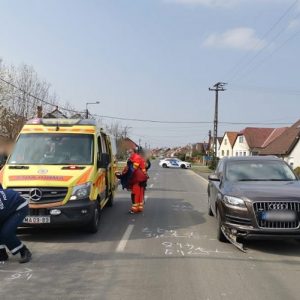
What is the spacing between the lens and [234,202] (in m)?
8.05

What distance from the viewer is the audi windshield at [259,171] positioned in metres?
9.44

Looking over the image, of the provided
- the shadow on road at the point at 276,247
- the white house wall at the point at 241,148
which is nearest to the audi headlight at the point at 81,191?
the shadow on road at the point at 276,247

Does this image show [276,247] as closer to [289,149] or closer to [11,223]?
[11,223]

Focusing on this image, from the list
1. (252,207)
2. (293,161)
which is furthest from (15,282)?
(293,161)

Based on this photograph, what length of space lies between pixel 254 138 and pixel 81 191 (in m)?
71.1

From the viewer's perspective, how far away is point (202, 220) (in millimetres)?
11680

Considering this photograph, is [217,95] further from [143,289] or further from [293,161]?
[143,289]

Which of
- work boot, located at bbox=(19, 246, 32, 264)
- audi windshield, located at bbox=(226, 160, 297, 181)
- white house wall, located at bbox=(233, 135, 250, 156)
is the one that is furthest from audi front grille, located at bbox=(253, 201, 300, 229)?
white house wall, located at bbox=(233, 135, 250, 156)

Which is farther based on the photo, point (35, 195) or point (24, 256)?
point (35, 195)

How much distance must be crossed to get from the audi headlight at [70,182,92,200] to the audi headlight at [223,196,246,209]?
2.56 meters

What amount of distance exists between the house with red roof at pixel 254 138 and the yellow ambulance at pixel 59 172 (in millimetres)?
65193

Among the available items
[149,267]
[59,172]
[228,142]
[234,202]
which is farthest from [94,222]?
[228,142]

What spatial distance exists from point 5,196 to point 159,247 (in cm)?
276

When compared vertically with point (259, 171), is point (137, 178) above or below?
below
